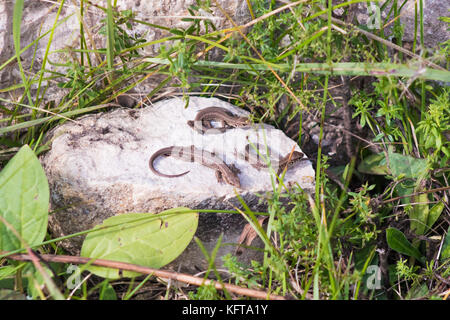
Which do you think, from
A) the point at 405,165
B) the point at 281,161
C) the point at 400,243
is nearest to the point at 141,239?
the point at 281,161

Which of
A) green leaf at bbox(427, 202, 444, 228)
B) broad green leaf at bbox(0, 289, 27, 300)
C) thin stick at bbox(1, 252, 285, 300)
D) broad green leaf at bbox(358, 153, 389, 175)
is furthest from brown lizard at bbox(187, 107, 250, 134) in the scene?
broad green leaf at bbox(0, 289, 27, 300)

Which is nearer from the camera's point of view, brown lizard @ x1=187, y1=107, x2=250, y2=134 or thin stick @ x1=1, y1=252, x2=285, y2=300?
thin stick @ x1=1, y1=252, x2=285, y2=300

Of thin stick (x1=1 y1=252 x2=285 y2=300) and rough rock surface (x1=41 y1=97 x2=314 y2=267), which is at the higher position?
rough rock surface (x1=41 y1=97 x2=314 y2=267)

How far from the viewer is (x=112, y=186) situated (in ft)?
10.8

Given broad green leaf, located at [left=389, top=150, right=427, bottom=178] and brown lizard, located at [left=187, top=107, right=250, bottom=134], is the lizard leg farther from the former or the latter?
broad green leaf, located at [left=389, top=150, right=427, bottom=178]

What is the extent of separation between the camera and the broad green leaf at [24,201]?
2.84 meters

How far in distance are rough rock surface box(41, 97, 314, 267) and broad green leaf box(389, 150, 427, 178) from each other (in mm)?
610

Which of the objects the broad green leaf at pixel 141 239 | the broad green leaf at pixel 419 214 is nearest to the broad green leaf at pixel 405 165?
the broad green leaf at pixel 419 214

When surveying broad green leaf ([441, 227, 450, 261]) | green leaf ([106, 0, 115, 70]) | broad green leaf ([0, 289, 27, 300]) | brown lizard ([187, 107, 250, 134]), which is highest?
green leaf ([106, 0, 115, 70])

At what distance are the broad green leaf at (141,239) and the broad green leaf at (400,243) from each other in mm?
1376

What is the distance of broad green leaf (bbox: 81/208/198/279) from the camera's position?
2.87 metres

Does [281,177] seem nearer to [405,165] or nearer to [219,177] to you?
[219,177]
